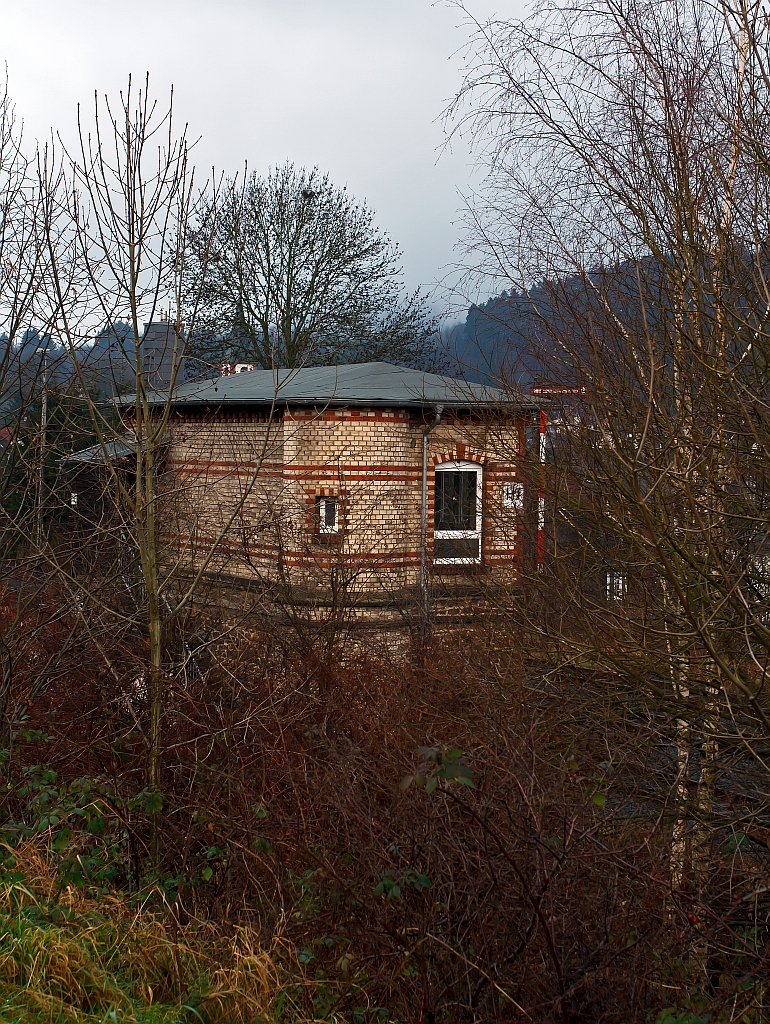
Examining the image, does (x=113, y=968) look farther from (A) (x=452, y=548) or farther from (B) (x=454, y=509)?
(B) (x=454, y=509)

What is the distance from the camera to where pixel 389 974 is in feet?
15.3

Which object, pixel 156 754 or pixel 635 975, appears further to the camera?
pixel 156 754

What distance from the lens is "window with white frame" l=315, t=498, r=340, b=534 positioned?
15.4m

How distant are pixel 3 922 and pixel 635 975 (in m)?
3.51

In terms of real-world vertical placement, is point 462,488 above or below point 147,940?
above

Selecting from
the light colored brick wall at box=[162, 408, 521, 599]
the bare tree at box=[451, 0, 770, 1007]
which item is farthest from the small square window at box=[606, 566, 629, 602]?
the light colored brick wall at box=[162, 408, 521, 599]

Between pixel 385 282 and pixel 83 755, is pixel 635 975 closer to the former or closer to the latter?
pixel 83 755

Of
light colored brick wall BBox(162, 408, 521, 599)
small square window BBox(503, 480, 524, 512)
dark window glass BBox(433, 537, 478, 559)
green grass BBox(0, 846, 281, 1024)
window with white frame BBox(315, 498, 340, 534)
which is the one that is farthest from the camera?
dark window glass BBox(433, 537, 478, 559)

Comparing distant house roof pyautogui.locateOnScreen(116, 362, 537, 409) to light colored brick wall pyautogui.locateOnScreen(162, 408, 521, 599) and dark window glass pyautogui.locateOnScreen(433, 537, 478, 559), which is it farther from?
dark window glass pyautogui.locateOnScreen(433, 537, 478, 559)

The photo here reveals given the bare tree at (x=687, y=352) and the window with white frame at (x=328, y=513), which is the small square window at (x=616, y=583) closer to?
the bare tree at (x=687, y=352)

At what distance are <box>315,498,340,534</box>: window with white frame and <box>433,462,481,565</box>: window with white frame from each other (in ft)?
6.53

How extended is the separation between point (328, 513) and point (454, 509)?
2.83 m

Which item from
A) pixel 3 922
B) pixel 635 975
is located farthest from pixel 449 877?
pixel 3 922

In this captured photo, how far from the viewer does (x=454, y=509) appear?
58.1 feet
